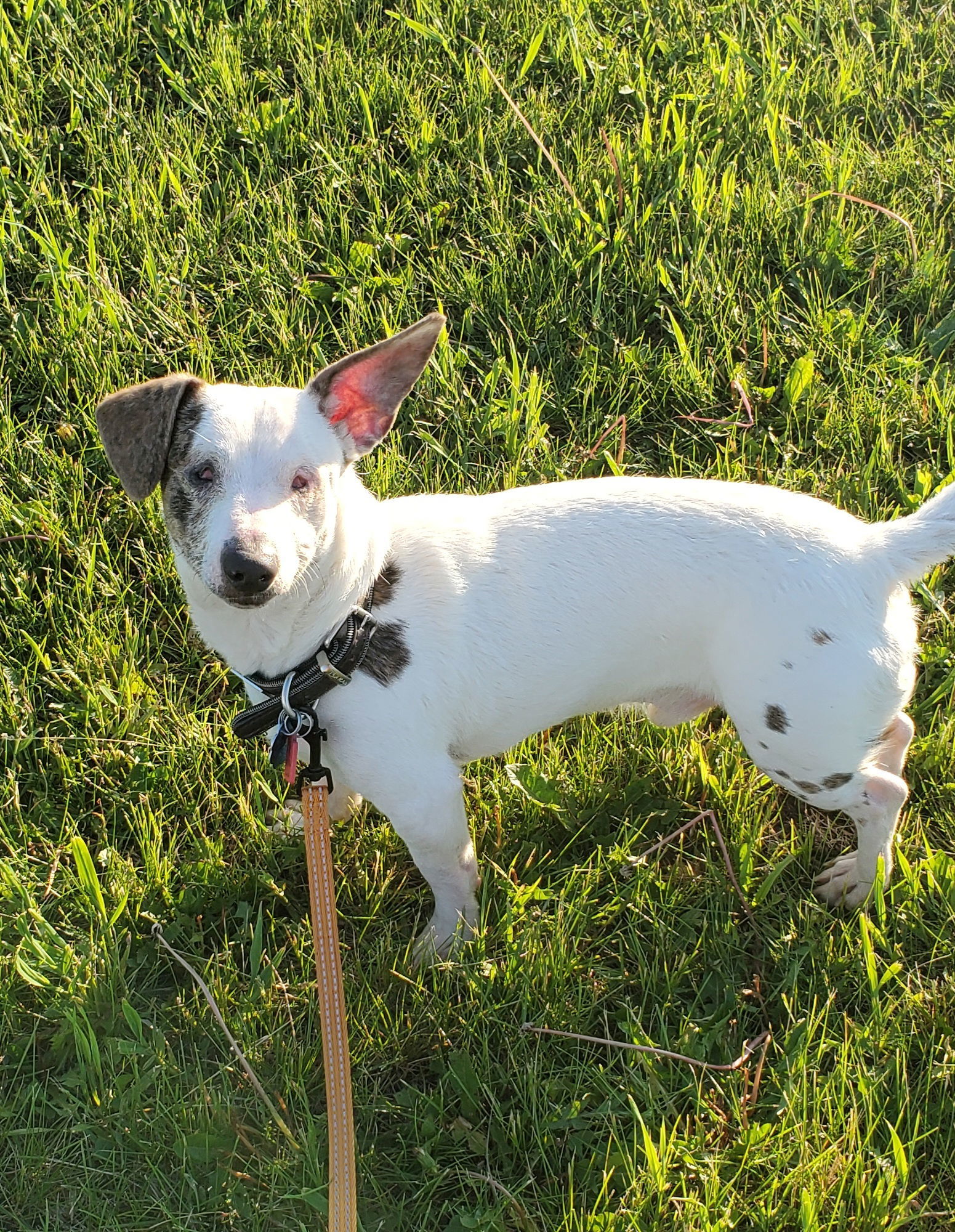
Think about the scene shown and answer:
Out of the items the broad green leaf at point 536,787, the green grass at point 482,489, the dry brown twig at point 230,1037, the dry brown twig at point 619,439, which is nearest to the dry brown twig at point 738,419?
the green grass at point 482,489

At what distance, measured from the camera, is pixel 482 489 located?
4000 mm

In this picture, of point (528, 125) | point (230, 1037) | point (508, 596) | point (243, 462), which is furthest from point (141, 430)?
point (528, 125)

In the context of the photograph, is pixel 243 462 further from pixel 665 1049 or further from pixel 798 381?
pixel 798 381

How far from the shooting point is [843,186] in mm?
4617

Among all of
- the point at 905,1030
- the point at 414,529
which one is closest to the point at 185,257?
the point at 414,529

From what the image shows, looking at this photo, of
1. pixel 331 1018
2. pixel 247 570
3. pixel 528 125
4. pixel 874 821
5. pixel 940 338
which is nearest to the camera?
pixel 247 570

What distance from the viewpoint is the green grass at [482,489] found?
2670mm

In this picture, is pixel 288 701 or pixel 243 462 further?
pixel 288 701

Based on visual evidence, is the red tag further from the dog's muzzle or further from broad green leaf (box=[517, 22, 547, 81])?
broad green leaf (box=[517, 22, 547, 81])

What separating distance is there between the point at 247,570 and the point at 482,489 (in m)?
1.82

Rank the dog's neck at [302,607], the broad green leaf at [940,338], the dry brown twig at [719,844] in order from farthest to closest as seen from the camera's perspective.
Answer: the broad green leaf at [940,338], the dry brown twig at [719,844], the dog's neck at [302,607]

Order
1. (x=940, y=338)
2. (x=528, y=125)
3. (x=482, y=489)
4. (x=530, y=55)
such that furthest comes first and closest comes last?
1. (x=530, y=55)
2. (x=528, y=125)
3. (x=940, y=338)
4. (x=482, y=489)

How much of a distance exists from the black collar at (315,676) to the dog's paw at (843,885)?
5.30ft

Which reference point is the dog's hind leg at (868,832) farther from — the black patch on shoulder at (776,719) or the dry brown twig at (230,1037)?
the dry brown twig at (230,1037)
